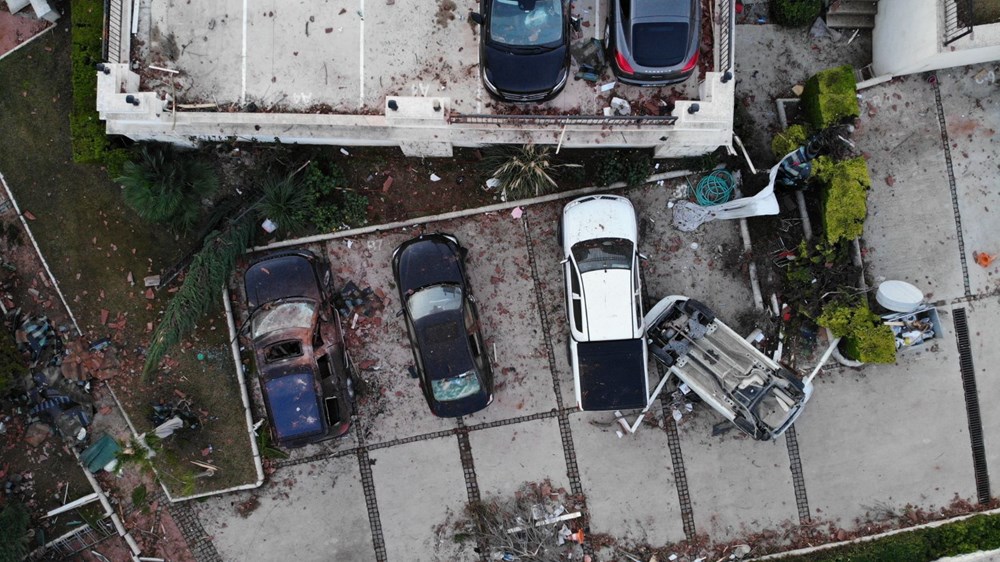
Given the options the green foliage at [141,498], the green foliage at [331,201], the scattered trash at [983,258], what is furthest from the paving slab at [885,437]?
the green foliage at [141,498]

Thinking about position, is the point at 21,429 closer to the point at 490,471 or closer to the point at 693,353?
the point at 490,471

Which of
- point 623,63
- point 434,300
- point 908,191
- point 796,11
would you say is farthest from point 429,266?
point 908,191

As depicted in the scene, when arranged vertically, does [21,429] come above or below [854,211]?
below

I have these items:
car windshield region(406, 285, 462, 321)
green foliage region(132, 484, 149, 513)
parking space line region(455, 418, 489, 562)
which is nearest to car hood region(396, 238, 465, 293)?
car windshield region(406, 285, 462, 321)

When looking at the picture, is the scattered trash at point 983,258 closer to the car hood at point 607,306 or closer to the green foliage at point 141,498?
the car hood at point 607,306

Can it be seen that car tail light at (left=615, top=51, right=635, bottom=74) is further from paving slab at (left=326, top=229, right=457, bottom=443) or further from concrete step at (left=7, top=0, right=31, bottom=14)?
concrete step at (left=7, top=0, right=31, bottom=14)

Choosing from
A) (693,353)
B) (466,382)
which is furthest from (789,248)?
(466,382)

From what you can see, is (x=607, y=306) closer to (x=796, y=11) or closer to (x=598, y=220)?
(x=598, y=220)

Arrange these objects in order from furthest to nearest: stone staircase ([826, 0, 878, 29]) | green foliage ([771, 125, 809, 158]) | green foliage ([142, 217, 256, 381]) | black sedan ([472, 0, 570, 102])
Result: stone staircase ([826, 0, 878, 29])
green foliage ([142, 217, 256, 381])
green foliage ([771, 125, 809, 158])
black sedan ([472, 0, 570, 102])
